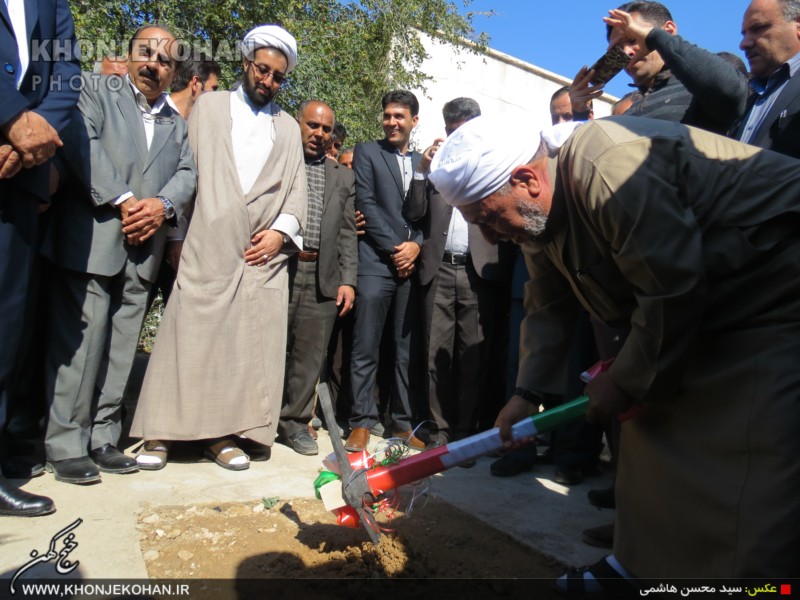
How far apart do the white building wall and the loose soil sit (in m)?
13.3

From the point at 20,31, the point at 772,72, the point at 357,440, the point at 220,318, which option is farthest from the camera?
the point at 357,440

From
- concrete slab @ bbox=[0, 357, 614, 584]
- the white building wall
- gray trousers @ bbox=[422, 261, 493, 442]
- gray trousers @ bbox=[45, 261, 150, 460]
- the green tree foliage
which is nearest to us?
concrete slab @ bbox=[0, 357, 614, 584]

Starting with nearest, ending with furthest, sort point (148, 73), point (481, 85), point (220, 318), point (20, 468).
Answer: point (20, 468)
point (148, 73)
point (220, 318)
point (481, 85)

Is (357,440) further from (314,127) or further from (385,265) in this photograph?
(314,127)

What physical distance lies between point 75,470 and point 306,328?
1.74 m

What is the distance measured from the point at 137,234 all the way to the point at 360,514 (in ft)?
6.83

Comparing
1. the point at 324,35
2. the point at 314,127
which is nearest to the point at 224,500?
the point at 314,127

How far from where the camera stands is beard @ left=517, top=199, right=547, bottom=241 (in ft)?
7.64

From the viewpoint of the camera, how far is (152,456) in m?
3.80

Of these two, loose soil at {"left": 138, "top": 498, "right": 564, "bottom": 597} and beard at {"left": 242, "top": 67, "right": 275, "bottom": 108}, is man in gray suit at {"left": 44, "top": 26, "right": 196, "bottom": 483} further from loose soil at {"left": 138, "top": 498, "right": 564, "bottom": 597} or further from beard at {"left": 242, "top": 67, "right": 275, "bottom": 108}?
loose soil at {"left": 138, "top": 498, "right": 564, "bottom": 597}

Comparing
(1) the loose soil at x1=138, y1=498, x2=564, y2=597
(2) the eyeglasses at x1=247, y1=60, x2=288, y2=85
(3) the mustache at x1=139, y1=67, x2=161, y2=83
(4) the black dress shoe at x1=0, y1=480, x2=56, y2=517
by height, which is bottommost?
(4) the black dress shoe at x1=0, y1=480, x2=56, y2=517

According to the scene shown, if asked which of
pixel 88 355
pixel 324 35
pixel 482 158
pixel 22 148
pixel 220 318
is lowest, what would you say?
pixel 88 355

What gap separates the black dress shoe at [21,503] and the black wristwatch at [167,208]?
62.8 inches

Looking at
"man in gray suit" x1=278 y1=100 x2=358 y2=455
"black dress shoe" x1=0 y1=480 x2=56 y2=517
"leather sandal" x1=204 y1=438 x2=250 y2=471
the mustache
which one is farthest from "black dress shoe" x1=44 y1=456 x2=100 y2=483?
the mustache
